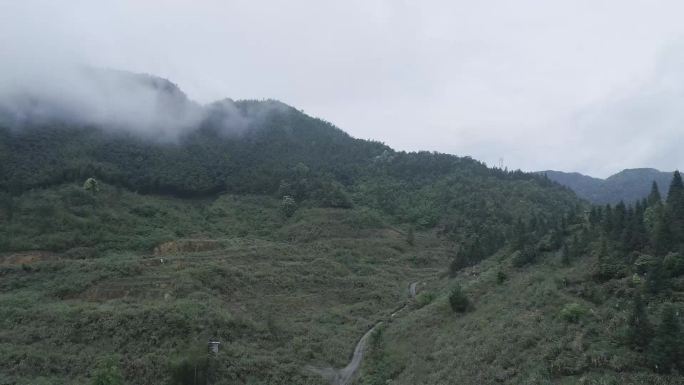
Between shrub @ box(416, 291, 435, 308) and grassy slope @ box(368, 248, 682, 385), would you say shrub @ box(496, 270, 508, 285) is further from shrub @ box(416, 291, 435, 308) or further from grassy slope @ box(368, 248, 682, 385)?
shrub @ box(416, 291, 435, 308)

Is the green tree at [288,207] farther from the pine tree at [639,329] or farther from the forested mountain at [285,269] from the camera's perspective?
the pine tree at [639,329]

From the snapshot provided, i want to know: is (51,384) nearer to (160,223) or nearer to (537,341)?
(537,341)

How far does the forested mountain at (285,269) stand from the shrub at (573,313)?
0.22ft

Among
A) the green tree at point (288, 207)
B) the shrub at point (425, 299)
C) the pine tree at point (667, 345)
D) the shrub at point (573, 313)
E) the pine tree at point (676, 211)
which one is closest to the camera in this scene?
the pine tree at point (667, 345)

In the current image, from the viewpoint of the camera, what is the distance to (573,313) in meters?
24.0

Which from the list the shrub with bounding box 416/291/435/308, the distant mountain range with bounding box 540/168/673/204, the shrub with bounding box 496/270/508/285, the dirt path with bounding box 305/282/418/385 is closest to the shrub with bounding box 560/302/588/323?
the shrub with bounding box 496/270/508/285

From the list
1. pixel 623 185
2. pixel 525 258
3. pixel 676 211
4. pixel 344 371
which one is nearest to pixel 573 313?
pixel 676 211

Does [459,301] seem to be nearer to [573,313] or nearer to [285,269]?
[573,313]

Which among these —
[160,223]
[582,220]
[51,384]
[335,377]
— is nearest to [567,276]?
[335,377]

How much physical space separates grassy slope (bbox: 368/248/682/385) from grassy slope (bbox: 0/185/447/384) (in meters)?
6.31

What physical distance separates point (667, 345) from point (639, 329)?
1.48 meters

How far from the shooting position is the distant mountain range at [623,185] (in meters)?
150

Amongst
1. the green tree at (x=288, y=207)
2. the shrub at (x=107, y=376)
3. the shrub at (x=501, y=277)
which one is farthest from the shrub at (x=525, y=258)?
the green tree at (x=288, y=207)

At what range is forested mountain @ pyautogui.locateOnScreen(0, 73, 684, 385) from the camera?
82.0 ft
